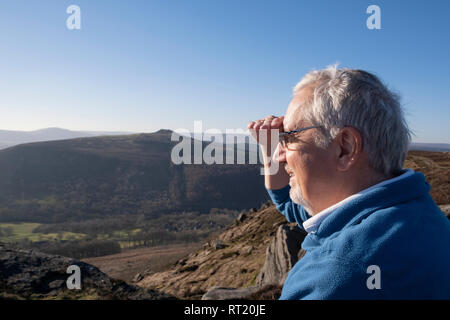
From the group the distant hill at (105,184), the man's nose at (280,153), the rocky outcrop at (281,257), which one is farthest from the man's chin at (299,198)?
the distant hill at (105,184)

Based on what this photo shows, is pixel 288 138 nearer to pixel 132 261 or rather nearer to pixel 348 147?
pixel 348 147

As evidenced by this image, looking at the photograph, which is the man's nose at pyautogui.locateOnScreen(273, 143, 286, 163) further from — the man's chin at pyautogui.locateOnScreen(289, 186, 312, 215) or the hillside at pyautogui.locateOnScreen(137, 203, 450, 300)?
the hillside at pyautogui.locateOnScreen(137, 203, 450, 300)

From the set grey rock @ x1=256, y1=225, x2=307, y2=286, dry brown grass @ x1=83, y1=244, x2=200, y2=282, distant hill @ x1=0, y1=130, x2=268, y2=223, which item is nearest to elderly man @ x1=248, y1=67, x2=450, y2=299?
grey rock @ x1=256, y1=225, x2=307, y2=286

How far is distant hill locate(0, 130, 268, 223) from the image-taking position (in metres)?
124

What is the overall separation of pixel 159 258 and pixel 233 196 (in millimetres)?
71438

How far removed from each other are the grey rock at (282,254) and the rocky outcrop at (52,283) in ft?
14.2

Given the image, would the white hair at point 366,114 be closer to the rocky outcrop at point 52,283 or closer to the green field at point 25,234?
the rocky outcrop at point 52,283

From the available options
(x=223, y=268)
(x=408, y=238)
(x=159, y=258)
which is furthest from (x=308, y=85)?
(x=159, y=258)

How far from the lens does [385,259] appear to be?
4.45 feet

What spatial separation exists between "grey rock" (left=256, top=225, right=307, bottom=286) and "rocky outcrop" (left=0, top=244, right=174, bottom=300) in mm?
4336

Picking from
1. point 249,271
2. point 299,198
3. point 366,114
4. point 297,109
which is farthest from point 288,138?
point 249,271

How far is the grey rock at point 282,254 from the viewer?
35.7 feet

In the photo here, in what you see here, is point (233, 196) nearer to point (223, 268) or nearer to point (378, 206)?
point (223, 268)

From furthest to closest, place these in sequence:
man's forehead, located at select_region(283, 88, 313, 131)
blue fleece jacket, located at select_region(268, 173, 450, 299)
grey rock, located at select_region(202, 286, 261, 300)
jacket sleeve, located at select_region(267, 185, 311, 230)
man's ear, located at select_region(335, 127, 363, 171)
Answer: grey rock, located at select_region(202, 286, 261, 300)
jacket sleeve, located at select_region(267, 185, 311, 230)
man's forehead, located at select_region(283, 88, 313, 131)
man's ear, located at select_region(335, 127, 363, 171)
blue fleece jacket, located at select_region(268, 173, 450, 299)
